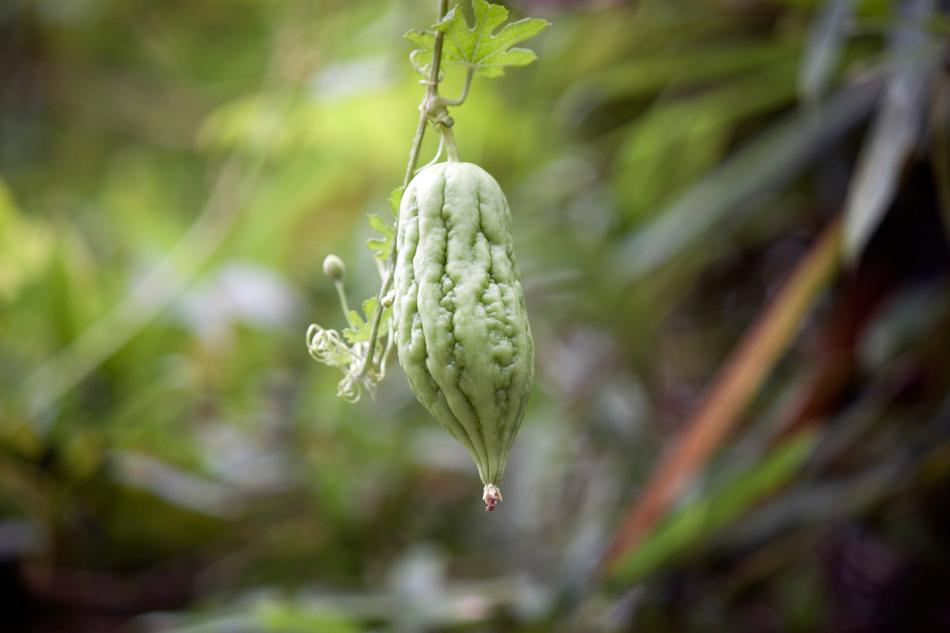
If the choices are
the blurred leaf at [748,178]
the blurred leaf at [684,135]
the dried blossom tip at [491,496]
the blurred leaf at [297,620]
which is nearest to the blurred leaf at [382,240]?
the dried blossom tip at [491,496]

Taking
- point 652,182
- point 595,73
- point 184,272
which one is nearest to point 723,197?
point 652,182

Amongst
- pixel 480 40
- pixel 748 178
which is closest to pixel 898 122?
pixel 748 178

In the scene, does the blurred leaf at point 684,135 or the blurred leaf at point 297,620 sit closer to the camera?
the blurred leaf at point 297,620

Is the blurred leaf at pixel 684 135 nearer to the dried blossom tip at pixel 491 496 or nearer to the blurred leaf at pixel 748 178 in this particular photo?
the blurred leaf at pixel 748 178

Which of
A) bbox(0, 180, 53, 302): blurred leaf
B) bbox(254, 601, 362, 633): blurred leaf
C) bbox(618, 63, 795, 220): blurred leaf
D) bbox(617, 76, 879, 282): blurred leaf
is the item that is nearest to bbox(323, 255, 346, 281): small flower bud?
bbox(254, 601, 362, 633): blurred leaf

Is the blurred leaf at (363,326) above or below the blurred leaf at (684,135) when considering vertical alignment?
below

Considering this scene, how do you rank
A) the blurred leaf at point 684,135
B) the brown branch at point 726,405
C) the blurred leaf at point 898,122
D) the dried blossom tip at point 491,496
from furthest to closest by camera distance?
the blurred leaf at point 684,135, the brown branch at point 726,405, the blurred leaf at point 898,122, the dried blossom tip at point 491,496

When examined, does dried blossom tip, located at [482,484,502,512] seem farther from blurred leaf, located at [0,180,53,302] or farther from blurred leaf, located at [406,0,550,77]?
blurred leaf, located at [0,180,53,302]

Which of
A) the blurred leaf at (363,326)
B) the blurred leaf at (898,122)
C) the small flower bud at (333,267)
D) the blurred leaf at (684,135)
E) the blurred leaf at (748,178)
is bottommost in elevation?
the blurred leaf at (363,326)
